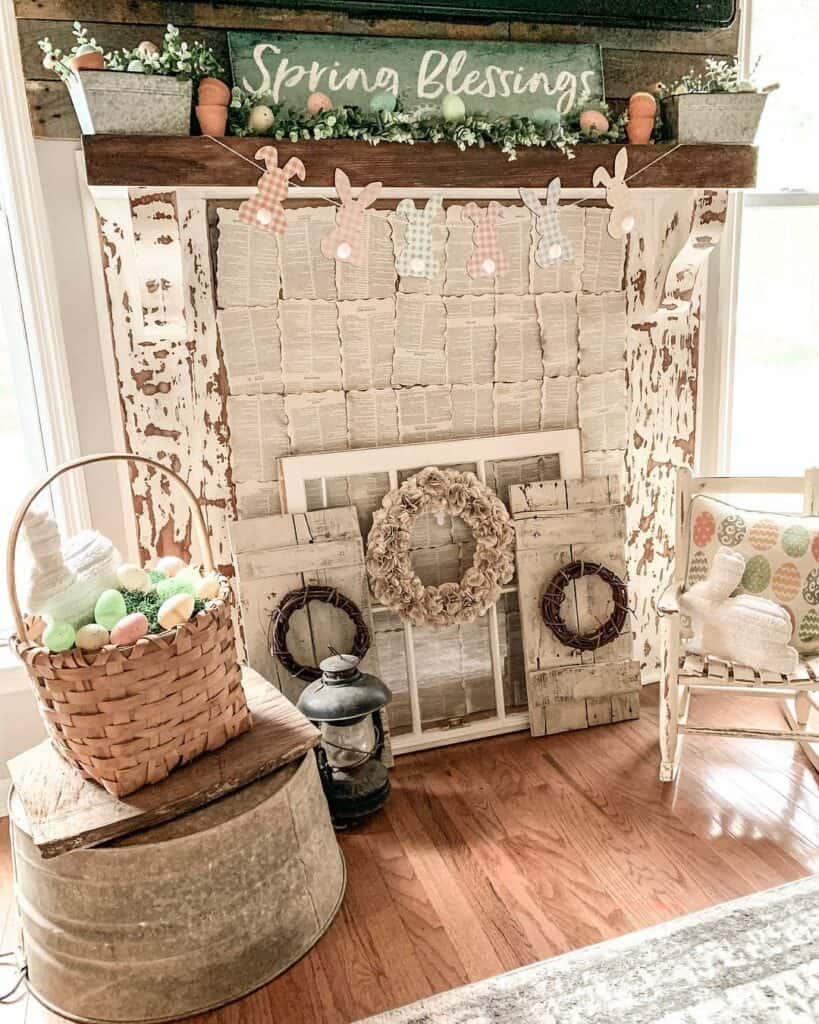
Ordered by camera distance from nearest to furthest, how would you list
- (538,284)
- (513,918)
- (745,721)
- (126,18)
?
(513,918), (126,18), (538,284), (745,721)

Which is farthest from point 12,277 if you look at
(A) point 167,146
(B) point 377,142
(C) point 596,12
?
(C) point 596,12

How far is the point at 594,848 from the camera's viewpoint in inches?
86.0

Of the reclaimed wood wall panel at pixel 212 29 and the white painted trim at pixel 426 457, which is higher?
the reclaimed wood wall panel at pixel 212 29

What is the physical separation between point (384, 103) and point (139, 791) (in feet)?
5.93

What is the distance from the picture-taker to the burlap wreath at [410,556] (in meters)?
2.55

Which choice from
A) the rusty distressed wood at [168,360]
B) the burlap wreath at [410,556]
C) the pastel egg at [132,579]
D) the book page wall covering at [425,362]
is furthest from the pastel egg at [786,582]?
the pastel egg at [132,579]

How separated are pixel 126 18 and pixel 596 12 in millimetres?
1337

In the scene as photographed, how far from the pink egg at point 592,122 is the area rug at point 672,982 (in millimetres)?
2110

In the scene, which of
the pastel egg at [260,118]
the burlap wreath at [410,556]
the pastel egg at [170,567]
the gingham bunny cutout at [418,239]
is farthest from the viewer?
the burlap wreath at [410,556]

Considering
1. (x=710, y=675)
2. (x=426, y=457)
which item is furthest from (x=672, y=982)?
(x=426, y=457)

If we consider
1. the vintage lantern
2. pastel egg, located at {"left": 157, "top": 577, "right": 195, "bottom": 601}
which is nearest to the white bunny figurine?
the vintage lantern

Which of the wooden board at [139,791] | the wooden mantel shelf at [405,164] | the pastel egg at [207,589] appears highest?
the wooden mantel shelf at [405,164]

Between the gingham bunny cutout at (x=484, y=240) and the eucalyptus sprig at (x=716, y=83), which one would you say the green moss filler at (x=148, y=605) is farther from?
the eucalyptus sprig at (x=716, y=83)

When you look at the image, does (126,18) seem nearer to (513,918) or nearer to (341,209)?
(341,209)
